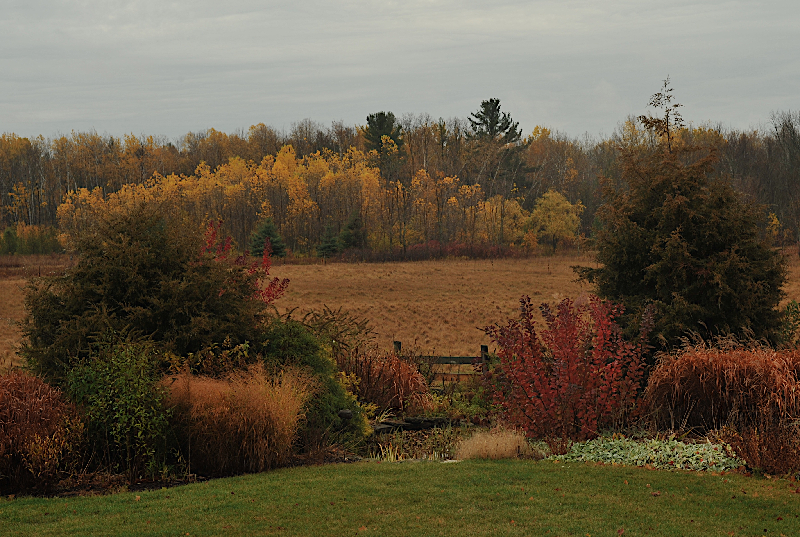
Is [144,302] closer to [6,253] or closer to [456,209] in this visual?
[456,209]

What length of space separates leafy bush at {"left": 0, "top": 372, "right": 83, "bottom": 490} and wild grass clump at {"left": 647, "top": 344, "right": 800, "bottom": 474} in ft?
22.0

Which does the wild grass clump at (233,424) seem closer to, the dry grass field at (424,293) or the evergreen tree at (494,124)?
the dry grass field at (424,293)

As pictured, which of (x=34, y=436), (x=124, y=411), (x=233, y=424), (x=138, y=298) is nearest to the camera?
(x=34, y=436)

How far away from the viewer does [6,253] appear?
63.7 meters

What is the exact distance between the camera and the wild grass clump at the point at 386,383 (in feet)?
38.3

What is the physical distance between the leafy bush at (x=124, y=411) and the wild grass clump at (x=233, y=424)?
276 mm

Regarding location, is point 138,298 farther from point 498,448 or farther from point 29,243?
point 29,243

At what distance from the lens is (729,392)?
29.1 feet

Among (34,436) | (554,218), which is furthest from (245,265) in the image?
(554,218)

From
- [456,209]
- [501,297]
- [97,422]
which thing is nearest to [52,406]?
[97,422]

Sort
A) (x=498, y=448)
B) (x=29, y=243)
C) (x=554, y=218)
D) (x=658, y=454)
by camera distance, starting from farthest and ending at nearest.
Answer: (x=29, y=243), (x=554, y=218), (x=498, y=448), (x=658, y=454)

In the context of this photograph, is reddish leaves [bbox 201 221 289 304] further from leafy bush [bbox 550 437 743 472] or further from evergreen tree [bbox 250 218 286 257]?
evergreen tree [bbox 250 218 286 257]

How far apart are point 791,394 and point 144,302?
7.84 meters

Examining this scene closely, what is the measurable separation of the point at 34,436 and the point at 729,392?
300 inches
